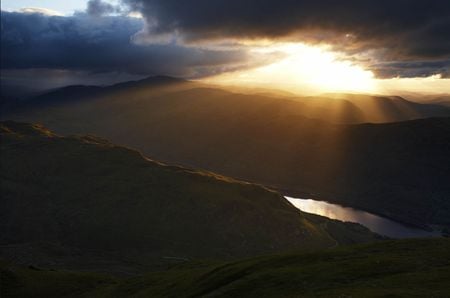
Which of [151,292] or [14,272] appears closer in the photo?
[151,292]

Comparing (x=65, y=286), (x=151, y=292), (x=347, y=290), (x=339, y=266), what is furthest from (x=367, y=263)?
(x=65, y=286)

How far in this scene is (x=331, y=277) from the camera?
199 ft

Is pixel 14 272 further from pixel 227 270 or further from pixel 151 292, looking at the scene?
pixel 227 270

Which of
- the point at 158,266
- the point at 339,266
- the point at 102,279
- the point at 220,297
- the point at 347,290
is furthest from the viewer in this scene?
the point at 158,266

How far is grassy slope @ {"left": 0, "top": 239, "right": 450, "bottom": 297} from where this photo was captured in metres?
51.5

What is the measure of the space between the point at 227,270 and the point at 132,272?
112247 millimetres

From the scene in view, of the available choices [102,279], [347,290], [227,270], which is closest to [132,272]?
[102,279]

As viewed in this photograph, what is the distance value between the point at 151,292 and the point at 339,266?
39.2 m

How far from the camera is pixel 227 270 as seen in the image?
78.3 meters

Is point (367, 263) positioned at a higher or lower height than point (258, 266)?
higher

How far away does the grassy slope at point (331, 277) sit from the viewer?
51469 millimetres

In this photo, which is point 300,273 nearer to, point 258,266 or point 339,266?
point 339,266

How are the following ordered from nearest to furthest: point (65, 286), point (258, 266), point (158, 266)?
1. point (258, 266)
2. point (65, 286)
3. point (158, 266)

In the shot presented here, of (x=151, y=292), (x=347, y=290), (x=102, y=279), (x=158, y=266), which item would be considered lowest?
(x=158, y=266)
